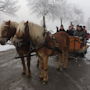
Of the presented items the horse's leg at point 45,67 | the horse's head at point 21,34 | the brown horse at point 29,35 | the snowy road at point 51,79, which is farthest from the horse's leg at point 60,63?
the horse's head at point 21,34

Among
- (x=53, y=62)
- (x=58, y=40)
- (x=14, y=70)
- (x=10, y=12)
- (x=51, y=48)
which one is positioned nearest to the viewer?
(x=51, y=48)

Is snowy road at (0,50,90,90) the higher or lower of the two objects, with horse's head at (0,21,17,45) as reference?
lower

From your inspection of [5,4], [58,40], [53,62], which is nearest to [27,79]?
[58,40]

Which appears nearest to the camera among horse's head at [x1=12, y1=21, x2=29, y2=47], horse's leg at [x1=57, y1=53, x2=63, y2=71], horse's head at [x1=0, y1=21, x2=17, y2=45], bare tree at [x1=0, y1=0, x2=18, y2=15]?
horse's head at [x1=12, y1=21, x2=29, y2=47]

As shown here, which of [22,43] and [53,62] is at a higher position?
[22,43]

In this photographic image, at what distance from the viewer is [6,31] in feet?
19.9

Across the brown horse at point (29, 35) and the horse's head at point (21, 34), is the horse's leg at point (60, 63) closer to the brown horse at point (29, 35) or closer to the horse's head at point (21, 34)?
the brown horse at point (29, 35)

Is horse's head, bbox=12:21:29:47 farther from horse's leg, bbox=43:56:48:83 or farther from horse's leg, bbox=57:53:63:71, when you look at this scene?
horse's leg, bbox=57:53:63:71

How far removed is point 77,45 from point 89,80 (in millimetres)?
2319

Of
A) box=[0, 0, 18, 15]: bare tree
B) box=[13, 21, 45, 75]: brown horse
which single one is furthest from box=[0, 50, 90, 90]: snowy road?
box=[0, 0, 18, 15]: bare tree

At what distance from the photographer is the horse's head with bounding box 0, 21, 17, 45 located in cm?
601

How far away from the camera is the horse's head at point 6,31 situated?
6.01 metres

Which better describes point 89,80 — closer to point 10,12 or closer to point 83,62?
point 83,62

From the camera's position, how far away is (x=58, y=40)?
7434 millimetres
